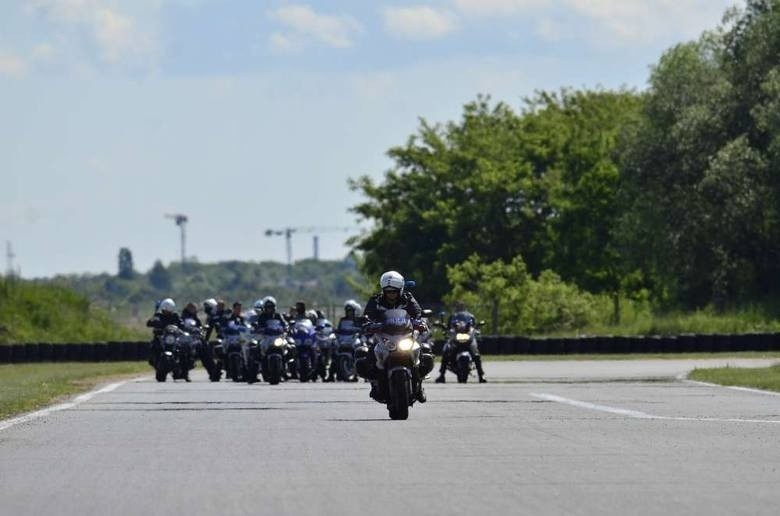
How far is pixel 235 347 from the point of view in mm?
43344

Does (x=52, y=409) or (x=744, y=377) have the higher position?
(x=744, y=377)

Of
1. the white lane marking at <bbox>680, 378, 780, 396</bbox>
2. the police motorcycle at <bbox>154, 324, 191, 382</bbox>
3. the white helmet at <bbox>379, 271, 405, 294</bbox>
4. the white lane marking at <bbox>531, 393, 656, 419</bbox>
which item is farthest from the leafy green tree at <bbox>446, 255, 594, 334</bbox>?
the white helmet at <bbox>379, 271, 405, 294</bbox>

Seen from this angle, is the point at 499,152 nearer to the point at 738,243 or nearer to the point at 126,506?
the point at 738,243

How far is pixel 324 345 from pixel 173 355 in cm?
338

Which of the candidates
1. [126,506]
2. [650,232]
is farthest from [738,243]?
[126,506]

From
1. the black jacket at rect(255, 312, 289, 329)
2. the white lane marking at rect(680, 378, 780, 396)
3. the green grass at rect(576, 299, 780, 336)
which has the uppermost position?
the green grass at rect(576, 299, 780, 336)

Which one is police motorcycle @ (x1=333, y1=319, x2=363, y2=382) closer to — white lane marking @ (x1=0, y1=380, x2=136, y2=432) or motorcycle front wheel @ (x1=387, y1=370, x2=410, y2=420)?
white lane marking @ (x1=0, y1=380, x2=136, y2=432)

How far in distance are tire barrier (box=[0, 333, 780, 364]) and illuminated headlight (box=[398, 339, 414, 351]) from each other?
37119 millimetres

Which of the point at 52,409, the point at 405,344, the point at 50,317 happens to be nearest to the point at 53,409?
the point at 52,409

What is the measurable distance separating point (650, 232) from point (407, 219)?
73.0 feet

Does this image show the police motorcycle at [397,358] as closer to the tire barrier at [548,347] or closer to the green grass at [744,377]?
the green grass at [744,377]

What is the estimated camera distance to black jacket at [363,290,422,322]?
954 inches

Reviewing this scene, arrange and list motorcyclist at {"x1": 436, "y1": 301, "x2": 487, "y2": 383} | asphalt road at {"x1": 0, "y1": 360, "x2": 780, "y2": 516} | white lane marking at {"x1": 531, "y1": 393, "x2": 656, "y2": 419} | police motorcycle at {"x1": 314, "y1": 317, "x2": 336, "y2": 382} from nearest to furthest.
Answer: asphalt road at {"x1": 0, "y1": 360, "x2": 780, "y2": 516}, white lane marking at {"x1": 531, "y1": 393, "x2": 656, "y2": 419}, motorcyclist at {"x1": 436, "y1": 301, "x2": 487, "y2": 383}, police motorcycle at {"x1": 314, "y1": 317, "x2": 336, "y2": 382}

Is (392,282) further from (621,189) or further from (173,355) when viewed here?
(621,189)
